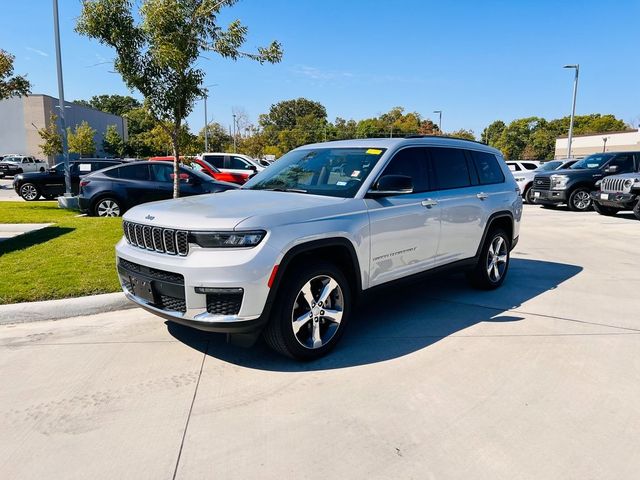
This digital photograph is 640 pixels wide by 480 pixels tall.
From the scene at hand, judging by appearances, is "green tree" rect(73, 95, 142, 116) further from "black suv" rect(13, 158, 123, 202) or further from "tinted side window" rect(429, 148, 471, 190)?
"tinted side window" rect(429, 148, 471, 190)

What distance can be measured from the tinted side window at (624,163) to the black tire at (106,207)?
49.2 feet

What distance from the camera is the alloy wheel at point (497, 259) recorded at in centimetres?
611

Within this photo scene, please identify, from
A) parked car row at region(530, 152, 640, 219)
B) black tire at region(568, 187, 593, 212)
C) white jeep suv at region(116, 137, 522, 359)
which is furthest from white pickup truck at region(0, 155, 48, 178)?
white jeep suv at region(116, 137, 522, 359)

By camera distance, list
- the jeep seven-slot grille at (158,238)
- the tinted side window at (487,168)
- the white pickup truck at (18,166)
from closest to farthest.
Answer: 1. the jeep seven-slot grille at (158,238)
2. the tinted side window at (487,168)
3. the white pickup truck at (18,166)

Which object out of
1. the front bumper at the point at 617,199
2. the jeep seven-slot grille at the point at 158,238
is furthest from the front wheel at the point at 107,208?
the front bumper at the point at 617,199

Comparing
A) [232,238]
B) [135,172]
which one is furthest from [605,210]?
[232,238]

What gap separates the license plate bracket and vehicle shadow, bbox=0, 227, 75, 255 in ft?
13.8

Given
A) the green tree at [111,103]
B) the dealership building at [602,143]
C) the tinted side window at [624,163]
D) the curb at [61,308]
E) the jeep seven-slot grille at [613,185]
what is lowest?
the curb at [61,308]

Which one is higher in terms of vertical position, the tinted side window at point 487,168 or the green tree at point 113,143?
the green tree at point 113,143

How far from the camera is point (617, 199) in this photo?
13.9 metres

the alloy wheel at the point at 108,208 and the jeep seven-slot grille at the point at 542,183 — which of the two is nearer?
the alloy wheel at the point at 108,208

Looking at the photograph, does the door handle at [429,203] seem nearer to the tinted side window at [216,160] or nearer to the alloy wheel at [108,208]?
the alloy wheel at [108,208]

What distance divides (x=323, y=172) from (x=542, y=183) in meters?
14.9

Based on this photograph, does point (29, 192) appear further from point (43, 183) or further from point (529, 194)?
point (529, 194)
